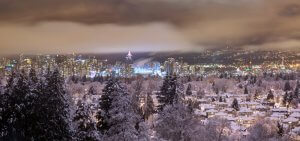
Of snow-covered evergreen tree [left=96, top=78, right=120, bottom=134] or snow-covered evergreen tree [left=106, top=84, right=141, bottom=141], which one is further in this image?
snow-covered evergreen tree [left=96, top=78, right=120, bottom=134]

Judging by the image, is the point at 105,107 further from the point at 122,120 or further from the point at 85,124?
the point at 122,120

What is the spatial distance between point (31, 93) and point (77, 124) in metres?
5.81

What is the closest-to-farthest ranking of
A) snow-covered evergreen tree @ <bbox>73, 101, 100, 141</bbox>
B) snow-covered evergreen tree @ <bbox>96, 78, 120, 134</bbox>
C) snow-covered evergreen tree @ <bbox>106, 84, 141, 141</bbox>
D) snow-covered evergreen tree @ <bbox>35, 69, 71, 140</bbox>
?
snow-covered evergreen tree @ <bbox>106, 84, 141, 141</bbox>, snow-covered evergreen tree @ <bbox>73, 101, 100, 141</bbox>, snow-covered evergreen tree @ <bbox>96, 78, 120, 134</bbox>, snow-covered evergreen tree @ <bbox>35, 69, 71, 140</bbox>

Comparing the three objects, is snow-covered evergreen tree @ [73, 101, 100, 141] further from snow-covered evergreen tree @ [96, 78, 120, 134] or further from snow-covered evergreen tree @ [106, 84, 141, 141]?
snow-covered evergreen tree @ [96, 78, 120, 134]

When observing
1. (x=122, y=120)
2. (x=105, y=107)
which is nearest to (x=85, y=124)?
(x=122, y=120)

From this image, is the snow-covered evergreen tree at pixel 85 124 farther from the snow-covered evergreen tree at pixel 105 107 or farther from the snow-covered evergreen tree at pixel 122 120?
the snow-covered evergreen tree at pixel 105 107

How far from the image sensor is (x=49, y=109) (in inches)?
1054

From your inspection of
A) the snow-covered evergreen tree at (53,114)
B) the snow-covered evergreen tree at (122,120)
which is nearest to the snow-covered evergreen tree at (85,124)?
the snow-covered evergreen tree at (122,120)

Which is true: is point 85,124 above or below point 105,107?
below

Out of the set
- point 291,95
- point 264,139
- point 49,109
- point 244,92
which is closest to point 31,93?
point 49,109

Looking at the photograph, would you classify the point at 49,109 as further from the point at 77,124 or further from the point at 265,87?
the point at 265,87

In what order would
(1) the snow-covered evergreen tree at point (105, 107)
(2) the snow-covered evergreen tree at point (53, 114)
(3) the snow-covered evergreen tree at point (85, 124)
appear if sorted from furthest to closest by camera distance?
(2) the snow-covered evergreen tree at point (53, 114)
(1) the snow-covered evergreen tree at point (105, 107)
(3) the snow-covered evergreen tree at point (85, 124)

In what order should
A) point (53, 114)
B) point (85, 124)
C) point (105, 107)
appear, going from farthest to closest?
point (105, 107)
point (53, 114)
point (85, 124)

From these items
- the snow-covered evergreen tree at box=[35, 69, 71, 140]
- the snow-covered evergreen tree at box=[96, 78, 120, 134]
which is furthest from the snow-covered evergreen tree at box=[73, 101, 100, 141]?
the snow-covered evergreen tree at box=[35, 69, 71, 140]
